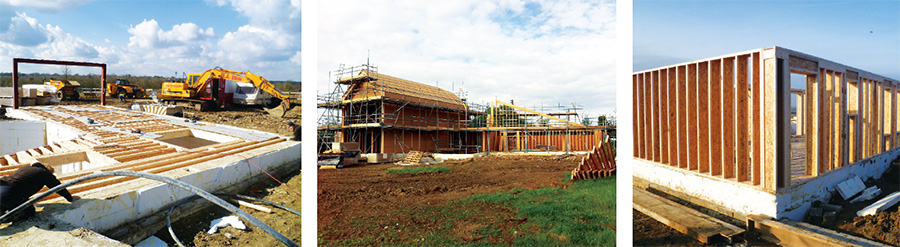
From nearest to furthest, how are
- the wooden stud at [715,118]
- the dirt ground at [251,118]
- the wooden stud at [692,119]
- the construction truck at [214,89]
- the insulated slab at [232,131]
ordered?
the wooden stud at [715,118] → the wooden stud at [692,119] → the insulated slab at [232,131] → the dirt ground at [251,118] → the construction truck at [214,89]

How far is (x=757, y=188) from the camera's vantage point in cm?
506

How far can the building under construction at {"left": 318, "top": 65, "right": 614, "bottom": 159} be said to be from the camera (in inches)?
453

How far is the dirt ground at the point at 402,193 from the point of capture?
4441mm

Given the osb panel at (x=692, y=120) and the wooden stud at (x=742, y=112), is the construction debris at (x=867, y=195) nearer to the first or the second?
the wooden stud at (x=742, y=112)

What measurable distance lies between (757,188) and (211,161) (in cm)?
864

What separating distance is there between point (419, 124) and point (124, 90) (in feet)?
47.8

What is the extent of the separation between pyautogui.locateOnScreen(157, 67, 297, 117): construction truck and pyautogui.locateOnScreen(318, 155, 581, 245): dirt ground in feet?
11.3

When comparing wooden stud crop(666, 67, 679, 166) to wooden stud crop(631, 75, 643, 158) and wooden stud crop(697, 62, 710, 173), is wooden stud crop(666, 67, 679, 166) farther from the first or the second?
wooden stud crop(631, 75, 643, 158)

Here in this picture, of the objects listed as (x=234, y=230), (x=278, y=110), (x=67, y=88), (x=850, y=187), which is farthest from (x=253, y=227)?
(x=67, y=88)

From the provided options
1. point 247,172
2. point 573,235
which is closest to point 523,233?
point 573,235

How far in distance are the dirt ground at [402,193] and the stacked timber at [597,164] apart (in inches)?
17.2

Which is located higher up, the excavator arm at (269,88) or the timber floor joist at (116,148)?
the excavator arm at (269,88)

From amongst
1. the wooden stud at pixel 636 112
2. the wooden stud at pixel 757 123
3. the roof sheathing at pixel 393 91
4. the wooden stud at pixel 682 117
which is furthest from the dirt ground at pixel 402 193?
the roof sheathing at pixel 393 91

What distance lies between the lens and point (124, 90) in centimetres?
1603
